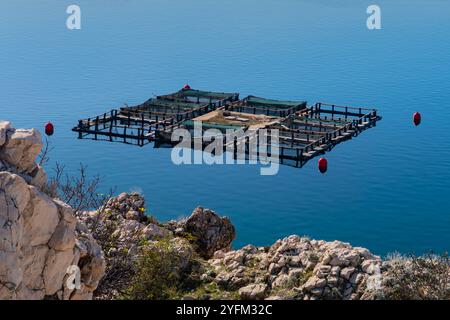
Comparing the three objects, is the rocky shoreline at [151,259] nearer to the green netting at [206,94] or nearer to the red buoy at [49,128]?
the red buoy at [49,128]

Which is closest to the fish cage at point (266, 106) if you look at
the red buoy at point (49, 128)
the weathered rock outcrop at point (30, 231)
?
the red buoy at point (49, 128)

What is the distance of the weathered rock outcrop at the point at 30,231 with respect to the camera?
2555 centimetres

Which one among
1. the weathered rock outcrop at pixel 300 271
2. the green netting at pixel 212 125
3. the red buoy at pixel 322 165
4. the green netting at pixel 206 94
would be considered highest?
the green netting at pixel 206 94

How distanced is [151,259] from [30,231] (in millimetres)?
15165

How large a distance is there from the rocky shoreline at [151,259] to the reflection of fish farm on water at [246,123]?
1997 centimetres

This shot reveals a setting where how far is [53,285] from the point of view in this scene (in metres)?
27.8

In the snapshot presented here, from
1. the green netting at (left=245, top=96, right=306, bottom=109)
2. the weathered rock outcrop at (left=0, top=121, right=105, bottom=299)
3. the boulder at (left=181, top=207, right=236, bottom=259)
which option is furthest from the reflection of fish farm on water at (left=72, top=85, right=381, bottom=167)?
the weathered rock outcrop at (left=0, top=121, right=105, bottom=299)

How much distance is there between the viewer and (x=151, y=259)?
137 ft

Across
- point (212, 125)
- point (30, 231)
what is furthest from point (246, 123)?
point (30, 231)

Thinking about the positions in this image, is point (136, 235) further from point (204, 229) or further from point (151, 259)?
point (204, 229)

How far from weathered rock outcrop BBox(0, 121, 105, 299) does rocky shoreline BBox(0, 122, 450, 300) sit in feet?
0.10

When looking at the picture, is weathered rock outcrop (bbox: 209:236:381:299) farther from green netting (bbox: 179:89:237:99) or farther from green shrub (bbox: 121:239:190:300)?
green netting (bbox: 179:89:237:99)

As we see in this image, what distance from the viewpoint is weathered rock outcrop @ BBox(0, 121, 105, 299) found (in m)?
25.6
